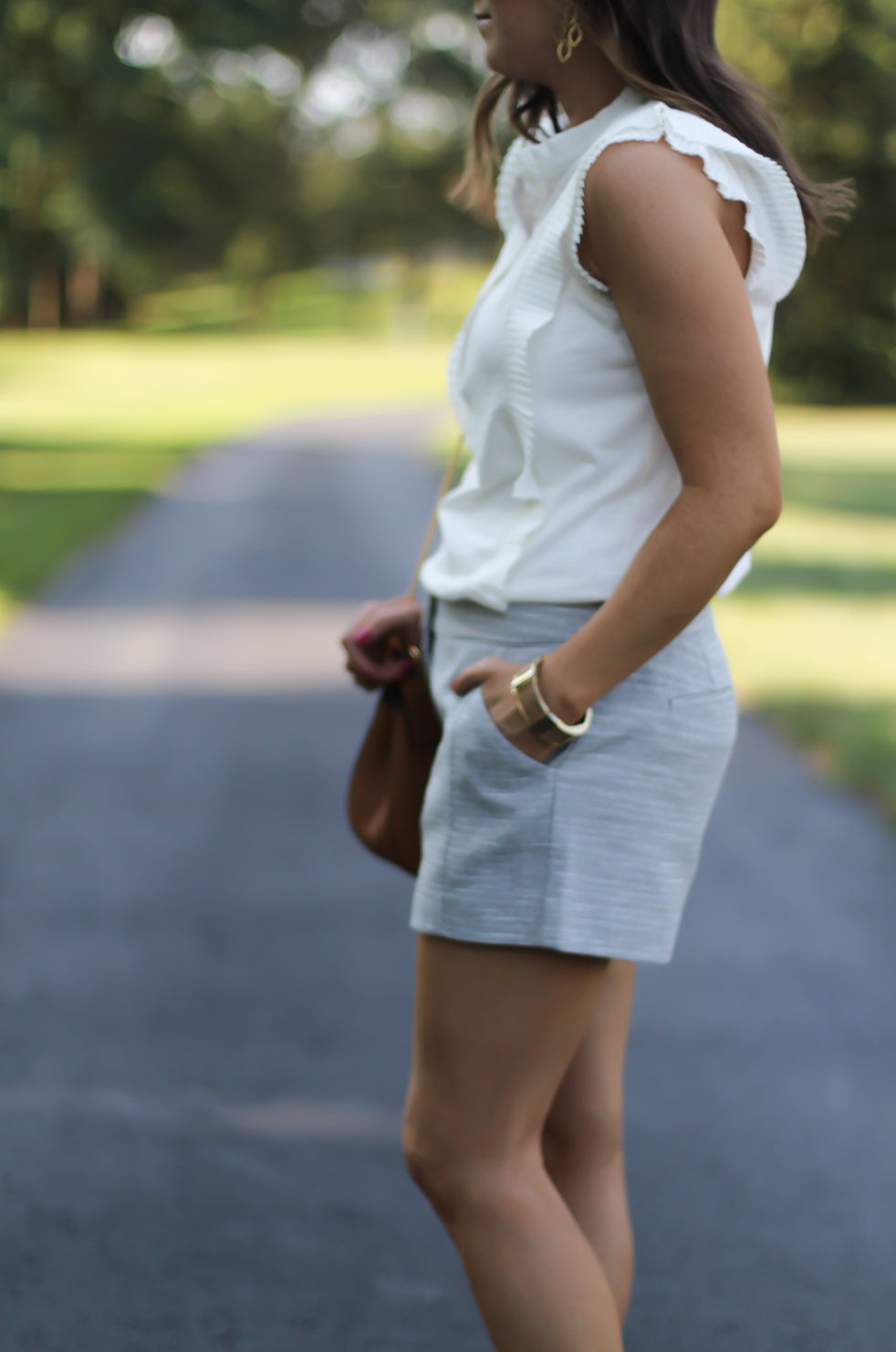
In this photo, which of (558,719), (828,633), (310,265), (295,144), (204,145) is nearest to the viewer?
(558,719)

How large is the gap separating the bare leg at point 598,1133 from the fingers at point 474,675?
49 cm

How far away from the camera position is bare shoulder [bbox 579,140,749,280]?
4.68ft

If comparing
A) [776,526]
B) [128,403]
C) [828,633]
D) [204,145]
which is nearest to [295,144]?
[204,145]

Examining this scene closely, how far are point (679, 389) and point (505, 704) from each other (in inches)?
14.6

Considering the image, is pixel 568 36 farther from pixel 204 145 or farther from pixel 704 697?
pixel 204 145

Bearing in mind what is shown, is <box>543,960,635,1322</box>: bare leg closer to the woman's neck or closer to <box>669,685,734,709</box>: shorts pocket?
<box>669,685,734,709</box>: shorts pocket

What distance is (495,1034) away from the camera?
63.9 inches

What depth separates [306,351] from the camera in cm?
6259

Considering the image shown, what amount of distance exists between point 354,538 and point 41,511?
322cm

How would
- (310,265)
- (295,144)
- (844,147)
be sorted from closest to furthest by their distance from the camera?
(844,147)
(295,144)
(310,265)

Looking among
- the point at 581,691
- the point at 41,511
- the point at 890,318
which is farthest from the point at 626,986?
the point at 890,318

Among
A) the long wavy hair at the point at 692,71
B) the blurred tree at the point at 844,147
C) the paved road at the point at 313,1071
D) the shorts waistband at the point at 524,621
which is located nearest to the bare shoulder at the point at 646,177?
the long wavy hair at the point at 692,71

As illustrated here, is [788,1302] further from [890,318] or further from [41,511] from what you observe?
[890,318]

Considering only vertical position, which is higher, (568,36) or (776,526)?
(568,36)
